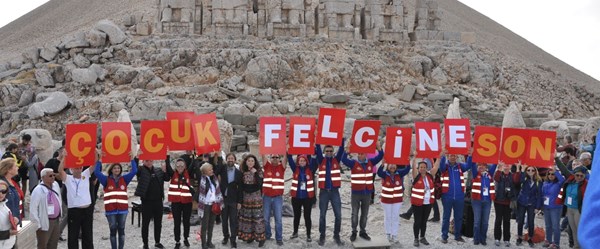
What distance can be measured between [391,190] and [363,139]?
1071 mm

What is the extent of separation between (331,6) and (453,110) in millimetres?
11520

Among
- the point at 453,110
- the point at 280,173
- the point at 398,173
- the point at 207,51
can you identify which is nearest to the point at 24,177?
the point at 280,173

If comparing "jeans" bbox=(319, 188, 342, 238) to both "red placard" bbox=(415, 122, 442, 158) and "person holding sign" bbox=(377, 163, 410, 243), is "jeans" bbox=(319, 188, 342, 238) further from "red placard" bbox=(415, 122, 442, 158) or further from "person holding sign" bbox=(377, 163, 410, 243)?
"red placard" bbox=(415, 122, 442, 158)

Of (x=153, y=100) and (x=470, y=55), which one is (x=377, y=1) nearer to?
(x=470, y=55)

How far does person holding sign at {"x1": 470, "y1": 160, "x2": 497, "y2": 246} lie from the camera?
10836 mm

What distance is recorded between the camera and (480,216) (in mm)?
10961

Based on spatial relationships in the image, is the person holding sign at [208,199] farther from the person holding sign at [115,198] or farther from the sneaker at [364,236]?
the sneaker at [364,236]

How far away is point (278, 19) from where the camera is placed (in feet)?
89.0

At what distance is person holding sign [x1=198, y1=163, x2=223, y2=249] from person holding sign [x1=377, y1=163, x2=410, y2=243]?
298 cm

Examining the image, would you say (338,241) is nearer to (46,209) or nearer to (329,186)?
(329,186)

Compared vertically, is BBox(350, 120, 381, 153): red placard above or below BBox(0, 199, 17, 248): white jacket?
above

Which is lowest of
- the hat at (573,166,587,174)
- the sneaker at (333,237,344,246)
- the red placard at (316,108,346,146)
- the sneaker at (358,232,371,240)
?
the sneaker at (333,237,344,246)

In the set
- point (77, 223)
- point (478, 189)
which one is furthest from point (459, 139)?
point (77, 223)

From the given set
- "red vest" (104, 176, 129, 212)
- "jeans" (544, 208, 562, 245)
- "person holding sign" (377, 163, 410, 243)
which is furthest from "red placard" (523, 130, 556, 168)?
"red vest" (104, 176, 129, 212)
